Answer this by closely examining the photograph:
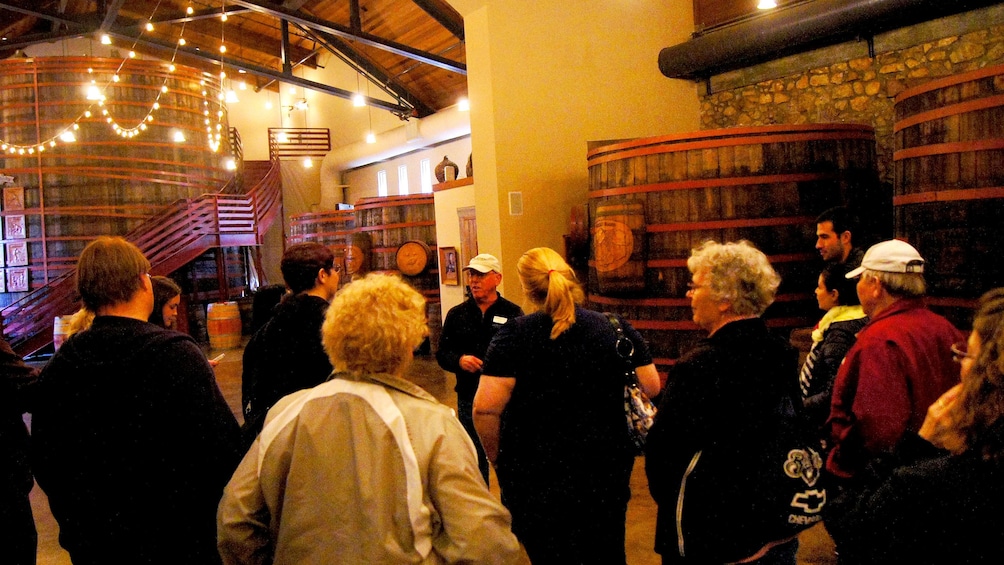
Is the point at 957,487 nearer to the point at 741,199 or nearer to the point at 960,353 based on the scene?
the point at 960,353

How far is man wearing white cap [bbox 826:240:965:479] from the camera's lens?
81.1 inches

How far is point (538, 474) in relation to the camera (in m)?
2.22

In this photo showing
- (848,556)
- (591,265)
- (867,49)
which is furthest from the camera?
(867,49)

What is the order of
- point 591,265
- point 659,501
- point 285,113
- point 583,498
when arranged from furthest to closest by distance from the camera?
Result: point 285,113 → point 591,265 → point 583,498 → point 659,501

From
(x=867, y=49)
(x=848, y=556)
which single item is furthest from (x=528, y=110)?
(x=848, y=556)

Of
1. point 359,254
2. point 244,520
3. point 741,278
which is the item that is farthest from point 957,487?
point 359,254

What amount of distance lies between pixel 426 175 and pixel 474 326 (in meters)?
14.2

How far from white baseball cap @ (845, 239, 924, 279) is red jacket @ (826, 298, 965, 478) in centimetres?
11

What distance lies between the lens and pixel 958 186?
131 inches

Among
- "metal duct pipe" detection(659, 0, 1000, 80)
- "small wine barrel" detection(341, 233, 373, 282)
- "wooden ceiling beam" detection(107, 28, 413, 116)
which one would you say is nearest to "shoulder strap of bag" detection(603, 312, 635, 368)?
"metal duct pipe" detection(659, 0, 1000, 80)

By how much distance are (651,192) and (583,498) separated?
3223mm

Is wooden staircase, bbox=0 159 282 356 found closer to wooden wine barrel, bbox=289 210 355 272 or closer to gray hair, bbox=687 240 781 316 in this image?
wooden wine barrel, bbox=289 210 355 272

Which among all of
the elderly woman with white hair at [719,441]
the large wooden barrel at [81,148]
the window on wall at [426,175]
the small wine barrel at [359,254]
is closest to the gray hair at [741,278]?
the elderly woman with white hair at [719,441]

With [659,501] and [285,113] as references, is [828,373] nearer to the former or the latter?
[659,501]
